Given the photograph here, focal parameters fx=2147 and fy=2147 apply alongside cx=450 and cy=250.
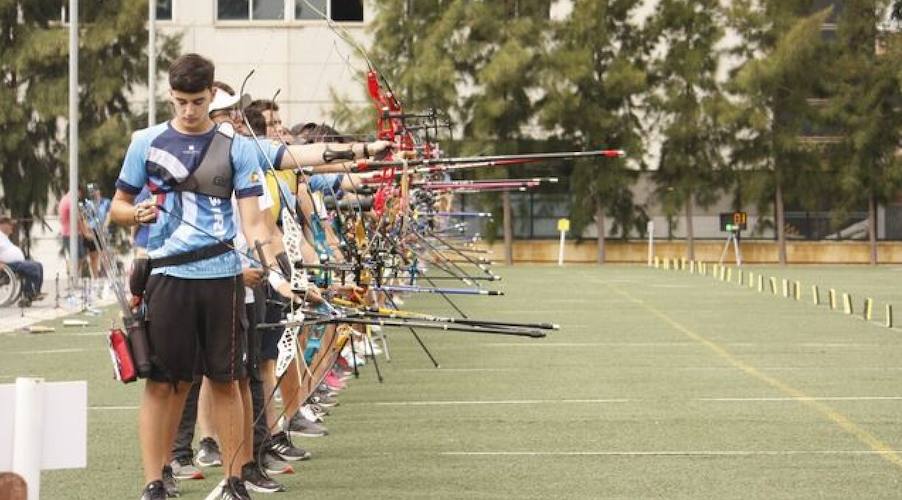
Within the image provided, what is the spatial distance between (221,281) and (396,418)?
481 cm

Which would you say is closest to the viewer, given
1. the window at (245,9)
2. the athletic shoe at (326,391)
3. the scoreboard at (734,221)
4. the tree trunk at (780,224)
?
the athletic shoe at (326,391)

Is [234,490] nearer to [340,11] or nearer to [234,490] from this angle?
[234,490]

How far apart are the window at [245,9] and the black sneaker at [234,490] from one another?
5248 cm

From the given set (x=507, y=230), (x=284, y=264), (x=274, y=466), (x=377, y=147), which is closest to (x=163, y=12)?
(x=507, y=230)

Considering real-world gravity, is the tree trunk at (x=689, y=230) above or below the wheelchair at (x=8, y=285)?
above

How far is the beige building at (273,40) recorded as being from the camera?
195 feet

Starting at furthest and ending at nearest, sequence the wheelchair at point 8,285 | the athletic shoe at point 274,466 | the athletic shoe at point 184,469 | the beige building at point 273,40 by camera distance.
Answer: the beige building at point 273,40
the wheelchair at point 8,285
the athletic shoe at point 274,466
the athletic shoe at point 184,469

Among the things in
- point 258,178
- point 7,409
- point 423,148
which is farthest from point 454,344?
point 7,409

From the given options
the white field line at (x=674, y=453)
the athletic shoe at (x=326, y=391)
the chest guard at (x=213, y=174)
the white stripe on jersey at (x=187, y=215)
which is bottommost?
the white field line at (x=674, y=453)

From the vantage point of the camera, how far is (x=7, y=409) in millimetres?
6883

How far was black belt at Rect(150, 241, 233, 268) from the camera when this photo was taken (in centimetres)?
971

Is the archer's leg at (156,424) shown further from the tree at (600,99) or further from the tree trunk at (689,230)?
the tree trunk at (689,230)

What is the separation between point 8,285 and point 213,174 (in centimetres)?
1935

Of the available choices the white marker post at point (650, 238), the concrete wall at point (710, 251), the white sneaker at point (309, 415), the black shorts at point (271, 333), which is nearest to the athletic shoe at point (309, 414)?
the white sneaker at point (309, 415)
